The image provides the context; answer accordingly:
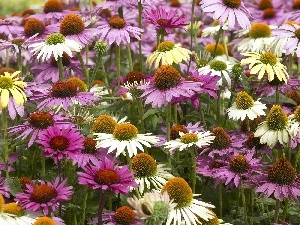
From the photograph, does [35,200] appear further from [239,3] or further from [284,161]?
[239,3]

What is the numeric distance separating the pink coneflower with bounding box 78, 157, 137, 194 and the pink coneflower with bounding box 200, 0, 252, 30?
1079mm

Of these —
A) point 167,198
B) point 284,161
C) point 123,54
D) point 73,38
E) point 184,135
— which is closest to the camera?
point 167,198

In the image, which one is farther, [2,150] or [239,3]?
[239,3]

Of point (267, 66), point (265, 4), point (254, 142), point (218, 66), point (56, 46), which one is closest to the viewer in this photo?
point (254, 142)

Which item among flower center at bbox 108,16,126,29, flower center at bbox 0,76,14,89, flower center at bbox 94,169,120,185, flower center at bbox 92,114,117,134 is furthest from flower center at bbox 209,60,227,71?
flower center at bbox 94,169,120,185

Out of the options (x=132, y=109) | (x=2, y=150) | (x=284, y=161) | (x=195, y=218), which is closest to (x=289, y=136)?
(x=284, y=161)

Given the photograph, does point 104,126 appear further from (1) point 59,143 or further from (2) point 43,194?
(2) point 43,194

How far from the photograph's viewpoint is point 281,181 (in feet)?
6.53

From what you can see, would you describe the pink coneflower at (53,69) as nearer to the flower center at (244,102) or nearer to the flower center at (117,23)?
the flower center at (117,23)

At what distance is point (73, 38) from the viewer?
2.71 m

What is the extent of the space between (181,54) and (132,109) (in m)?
0.30

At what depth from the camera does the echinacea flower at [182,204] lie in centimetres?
179

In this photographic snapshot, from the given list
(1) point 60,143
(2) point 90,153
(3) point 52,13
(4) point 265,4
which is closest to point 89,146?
(2) point 90,153

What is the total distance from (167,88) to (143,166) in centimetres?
29
